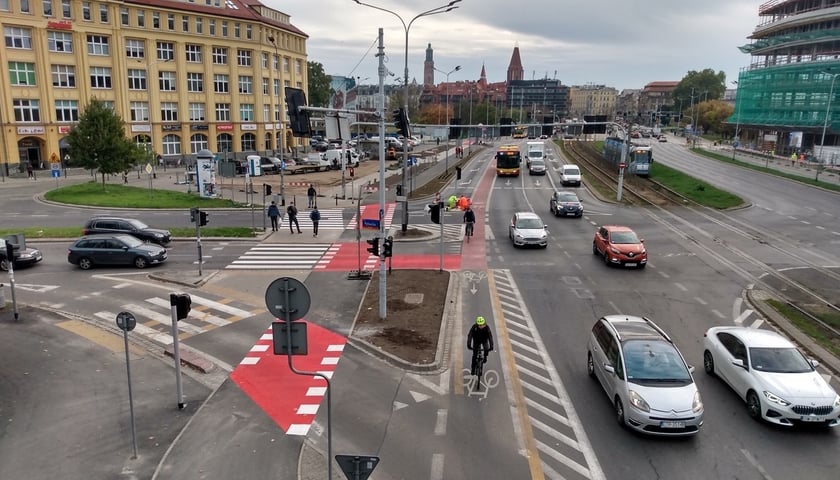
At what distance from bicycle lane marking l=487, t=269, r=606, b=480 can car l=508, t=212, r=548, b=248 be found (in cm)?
985

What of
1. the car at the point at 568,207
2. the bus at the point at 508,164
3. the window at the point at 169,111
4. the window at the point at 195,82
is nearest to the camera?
the car at the point at 568,207

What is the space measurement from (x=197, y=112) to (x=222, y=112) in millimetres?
3388

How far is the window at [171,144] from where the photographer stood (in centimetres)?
7075

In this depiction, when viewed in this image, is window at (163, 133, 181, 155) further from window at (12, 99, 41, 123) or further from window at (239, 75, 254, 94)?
window at (12, 99, 41, 123)

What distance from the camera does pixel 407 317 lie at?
58.7ft

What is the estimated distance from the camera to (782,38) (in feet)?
294

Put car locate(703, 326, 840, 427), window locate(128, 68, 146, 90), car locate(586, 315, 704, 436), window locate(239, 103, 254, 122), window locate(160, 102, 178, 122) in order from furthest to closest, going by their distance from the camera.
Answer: window locate(239, 103, 254, 122) < window locate(160, 102, 178, 122) < window locate(128, 68, 146, 90) < car locate(703, 326, 840, 427) < car locate(586, 315, 704, 436)

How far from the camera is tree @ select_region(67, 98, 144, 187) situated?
152 ft

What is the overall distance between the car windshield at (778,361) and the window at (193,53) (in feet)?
234

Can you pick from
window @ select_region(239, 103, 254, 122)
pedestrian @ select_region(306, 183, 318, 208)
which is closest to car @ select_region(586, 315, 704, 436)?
pedestrian @ select_region(306, 183, 318, 208)

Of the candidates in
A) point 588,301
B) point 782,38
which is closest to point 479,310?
point 588,301

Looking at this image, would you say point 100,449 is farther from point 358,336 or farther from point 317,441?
point 358,336

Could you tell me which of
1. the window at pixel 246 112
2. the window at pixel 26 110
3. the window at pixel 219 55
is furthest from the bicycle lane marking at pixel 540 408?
the window at pixel 246 112

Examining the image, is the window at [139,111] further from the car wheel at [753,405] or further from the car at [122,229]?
the car wheel at [753,405]
